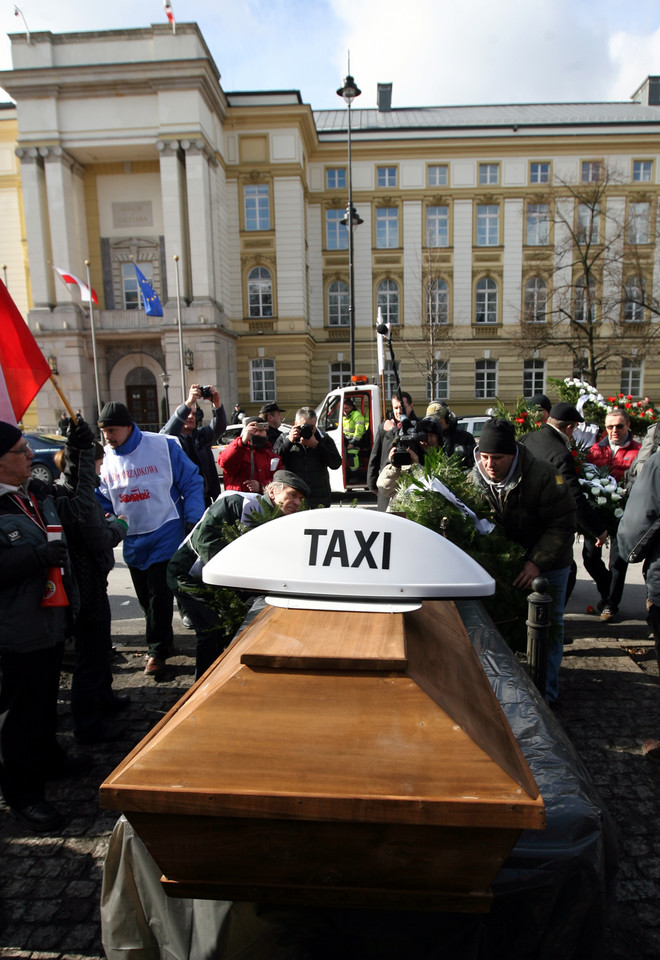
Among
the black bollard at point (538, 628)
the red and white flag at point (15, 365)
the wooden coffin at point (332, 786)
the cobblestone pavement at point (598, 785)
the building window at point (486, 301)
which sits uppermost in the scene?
the building window at point (486, 301)

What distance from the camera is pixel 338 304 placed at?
109 ft

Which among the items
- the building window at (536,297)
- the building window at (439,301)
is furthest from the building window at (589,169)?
the building window at (439,301)

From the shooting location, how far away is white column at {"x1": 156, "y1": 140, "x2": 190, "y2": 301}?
26.6 m

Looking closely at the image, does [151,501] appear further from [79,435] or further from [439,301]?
[439,301]

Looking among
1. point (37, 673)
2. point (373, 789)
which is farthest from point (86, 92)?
point (373, 789)

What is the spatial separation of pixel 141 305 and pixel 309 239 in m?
9.67

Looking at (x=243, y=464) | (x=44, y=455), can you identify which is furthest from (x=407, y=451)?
(x=44, y=455)

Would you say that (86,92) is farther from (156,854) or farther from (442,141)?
(156,854)

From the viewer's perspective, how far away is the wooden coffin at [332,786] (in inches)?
48.8

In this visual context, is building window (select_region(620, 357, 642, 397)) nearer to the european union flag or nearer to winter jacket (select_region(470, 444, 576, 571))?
the european union flag

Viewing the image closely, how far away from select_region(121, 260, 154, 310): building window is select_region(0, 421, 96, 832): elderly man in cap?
2916cm

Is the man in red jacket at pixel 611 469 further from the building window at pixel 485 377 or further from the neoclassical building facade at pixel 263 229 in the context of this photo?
the building window at pixel 485 377

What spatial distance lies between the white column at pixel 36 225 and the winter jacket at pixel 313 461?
2551 cm

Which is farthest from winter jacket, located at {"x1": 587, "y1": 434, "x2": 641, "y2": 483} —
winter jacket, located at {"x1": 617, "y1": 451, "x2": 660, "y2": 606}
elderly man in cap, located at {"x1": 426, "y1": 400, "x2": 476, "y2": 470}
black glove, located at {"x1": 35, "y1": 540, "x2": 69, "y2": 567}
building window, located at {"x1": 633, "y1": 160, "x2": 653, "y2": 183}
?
building window, located at {"x1": 633, "y1": 160, "x2": 653, "y2": 183}
